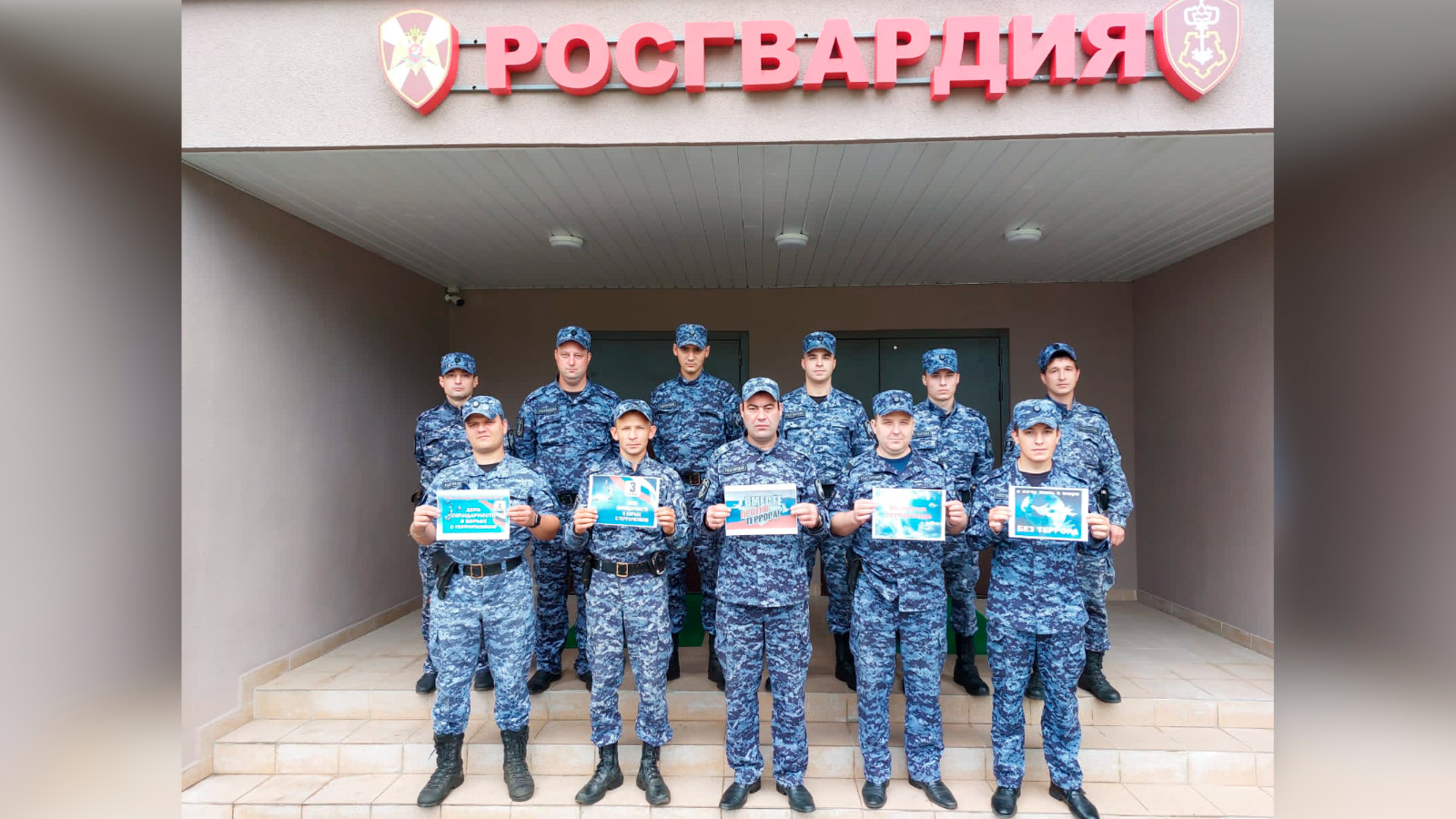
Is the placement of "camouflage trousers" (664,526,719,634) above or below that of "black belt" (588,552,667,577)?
below

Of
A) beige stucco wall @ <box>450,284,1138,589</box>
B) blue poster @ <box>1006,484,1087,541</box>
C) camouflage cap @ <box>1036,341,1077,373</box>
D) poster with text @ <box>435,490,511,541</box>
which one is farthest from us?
beige stucco wall @ <box>450,284,1138,589</box>

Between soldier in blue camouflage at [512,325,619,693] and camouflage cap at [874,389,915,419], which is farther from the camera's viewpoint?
soldier in blue camouflage at [512,325,619,693]

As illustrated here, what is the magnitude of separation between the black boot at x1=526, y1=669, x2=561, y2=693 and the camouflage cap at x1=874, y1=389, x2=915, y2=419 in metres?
2.91

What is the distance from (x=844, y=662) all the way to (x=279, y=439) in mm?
4484

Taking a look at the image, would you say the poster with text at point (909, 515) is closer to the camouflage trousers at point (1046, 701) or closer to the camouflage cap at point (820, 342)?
the camouflage trousers at point (1046, 701)

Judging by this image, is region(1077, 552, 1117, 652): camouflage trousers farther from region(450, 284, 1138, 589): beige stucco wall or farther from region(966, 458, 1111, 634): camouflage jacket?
region(450, 284, 1138, 589): beige stucco wall

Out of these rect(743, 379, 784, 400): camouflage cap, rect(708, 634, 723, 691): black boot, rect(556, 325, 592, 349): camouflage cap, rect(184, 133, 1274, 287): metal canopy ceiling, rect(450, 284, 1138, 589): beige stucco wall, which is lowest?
rect(708, 634, 723, 691): black boot

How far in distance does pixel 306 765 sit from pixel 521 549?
6.87 feet

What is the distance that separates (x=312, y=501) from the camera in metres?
5.09

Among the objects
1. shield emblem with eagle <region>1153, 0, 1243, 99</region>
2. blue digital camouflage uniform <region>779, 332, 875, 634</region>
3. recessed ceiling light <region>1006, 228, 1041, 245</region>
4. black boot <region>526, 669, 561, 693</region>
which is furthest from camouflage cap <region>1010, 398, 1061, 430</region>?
black boot <region>526, 669, 561, 693</region>

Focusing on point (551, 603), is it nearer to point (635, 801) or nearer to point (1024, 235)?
point (635, 801)

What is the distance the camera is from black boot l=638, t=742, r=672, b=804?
11.7 feet

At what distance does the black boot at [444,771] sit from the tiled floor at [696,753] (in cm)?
9
